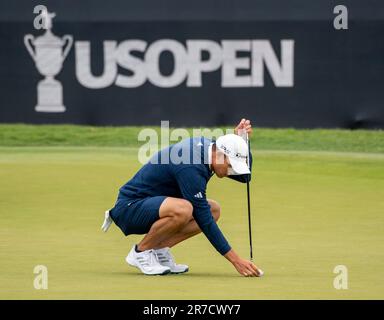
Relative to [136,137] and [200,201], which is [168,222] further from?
[136,137]

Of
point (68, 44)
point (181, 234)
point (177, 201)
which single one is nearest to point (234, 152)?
point (177, 201)

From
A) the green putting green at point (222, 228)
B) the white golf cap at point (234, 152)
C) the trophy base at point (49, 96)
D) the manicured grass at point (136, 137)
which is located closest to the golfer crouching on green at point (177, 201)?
the white golf cap at point (234, 152)

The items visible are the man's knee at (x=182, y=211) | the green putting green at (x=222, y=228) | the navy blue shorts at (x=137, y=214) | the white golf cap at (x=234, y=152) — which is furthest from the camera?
the navy blue shorts at (x=137, y=214)

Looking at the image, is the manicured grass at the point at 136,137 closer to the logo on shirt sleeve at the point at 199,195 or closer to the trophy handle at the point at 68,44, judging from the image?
the trophy handle at the point at 68,44

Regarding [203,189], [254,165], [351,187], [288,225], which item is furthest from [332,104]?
[203,189]

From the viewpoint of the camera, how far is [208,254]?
980 cm

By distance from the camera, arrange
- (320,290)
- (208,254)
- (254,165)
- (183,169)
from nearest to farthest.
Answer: (320,290)
(183,169)
(208,254)
(254,165)

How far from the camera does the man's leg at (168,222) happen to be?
8555 mm

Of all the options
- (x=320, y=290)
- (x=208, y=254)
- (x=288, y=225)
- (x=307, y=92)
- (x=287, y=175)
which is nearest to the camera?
(x=320, y=290)

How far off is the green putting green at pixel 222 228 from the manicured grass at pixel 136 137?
1.47 m

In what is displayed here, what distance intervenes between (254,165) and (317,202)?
3.57 metres

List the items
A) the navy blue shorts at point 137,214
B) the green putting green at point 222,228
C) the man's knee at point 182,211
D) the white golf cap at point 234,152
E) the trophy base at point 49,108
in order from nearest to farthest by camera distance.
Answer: the green putting green at point 222,228, the white golf cap at point 234,152, the man's knee at point 182,211, the navy blue shorts at point 137,214, the trophy base at point 49,108

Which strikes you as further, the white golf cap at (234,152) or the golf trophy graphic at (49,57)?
the golf trophy graphic at (49,57)
